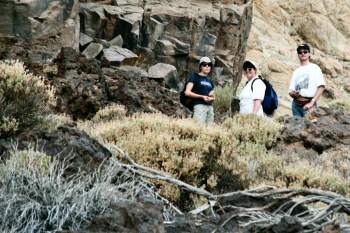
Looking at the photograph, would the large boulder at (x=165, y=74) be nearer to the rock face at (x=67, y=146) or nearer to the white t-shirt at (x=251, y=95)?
the white t-shirt at (x=251, y=95)

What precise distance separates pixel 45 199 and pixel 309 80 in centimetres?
689

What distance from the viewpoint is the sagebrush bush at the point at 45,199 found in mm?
4062

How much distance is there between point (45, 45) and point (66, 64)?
4.11 metres

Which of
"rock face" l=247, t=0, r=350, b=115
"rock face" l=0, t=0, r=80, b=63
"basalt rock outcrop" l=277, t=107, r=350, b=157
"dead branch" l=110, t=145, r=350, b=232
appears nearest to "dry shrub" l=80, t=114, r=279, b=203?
"basalt rock outcrop" l=277, t=107, r=350, b=157

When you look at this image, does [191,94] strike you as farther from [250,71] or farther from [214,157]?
[214,157]

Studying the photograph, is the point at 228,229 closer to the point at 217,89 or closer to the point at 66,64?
the point at 66,64

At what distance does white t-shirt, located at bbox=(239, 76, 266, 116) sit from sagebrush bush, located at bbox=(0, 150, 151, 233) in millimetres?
5942

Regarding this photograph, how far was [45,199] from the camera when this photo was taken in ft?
13.9

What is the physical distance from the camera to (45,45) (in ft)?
57.4

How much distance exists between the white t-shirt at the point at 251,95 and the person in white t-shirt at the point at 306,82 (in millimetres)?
469

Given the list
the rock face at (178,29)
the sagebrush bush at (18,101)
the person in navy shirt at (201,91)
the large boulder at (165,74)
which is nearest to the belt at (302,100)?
the person in navy shirt at (201,91)

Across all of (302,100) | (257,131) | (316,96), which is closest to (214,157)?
(257,131)

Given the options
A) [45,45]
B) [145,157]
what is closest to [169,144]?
[145,157]

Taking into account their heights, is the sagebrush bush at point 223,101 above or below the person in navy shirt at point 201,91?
below
